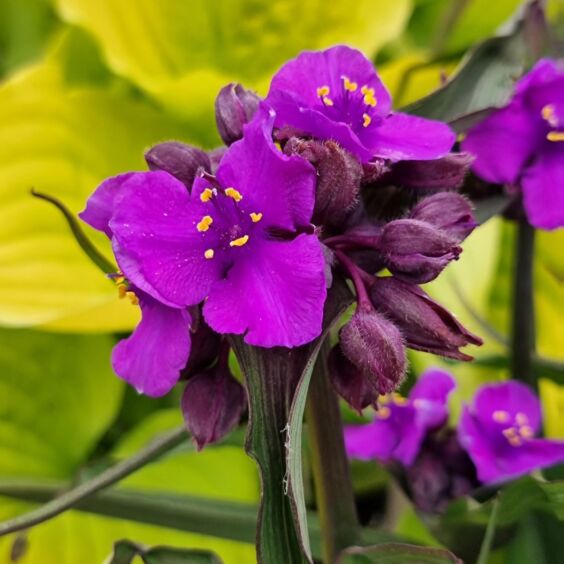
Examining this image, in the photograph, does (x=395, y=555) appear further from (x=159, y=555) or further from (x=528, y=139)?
(x=528, y=139)

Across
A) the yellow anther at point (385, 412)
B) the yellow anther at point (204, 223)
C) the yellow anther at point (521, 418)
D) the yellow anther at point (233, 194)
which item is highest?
the yellow anther at point (233, 194)

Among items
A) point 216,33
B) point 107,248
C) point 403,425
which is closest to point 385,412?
point 403,425

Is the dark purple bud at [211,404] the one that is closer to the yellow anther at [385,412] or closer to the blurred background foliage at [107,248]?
the yellow anther at [385,412]

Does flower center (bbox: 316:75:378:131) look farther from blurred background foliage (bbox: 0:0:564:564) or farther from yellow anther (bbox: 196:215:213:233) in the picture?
blurred background foliage (bbox: 0:0:564:564)

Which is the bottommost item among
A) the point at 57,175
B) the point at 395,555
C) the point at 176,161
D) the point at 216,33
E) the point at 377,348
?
the point at 395,555

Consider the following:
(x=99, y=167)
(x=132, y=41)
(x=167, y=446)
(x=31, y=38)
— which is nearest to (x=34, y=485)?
(x=167, y=446)

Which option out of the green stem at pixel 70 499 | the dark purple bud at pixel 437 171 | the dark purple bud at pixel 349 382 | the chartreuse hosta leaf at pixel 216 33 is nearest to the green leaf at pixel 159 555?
the green stem at pixel 70 499

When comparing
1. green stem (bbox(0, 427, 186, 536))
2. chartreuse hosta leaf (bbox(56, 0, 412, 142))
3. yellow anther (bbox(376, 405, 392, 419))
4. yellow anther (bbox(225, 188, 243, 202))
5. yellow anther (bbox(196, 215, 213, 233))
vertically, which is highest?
chartreuse hosta leaf (bbox(56, 0, 412, 142))

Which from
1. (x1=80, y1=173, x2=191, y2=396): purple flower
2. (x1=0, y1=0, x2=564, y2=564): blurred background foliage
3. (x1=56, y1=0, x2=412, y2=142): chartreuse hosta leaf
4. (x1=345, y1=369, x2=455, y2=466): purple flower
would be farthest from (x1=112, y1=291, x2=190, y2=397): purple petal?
(x1=56, y1=0, x2=412, y2=142): chartreuse hosta leaf
